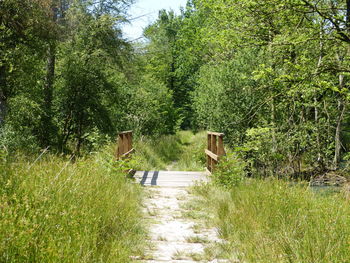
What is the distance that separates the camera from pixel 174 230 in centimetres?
480

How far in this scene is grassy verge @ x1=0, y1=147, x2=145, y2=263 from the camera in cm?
247

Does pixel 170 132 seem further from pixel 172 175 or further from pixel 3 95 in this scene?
pixel 172 175

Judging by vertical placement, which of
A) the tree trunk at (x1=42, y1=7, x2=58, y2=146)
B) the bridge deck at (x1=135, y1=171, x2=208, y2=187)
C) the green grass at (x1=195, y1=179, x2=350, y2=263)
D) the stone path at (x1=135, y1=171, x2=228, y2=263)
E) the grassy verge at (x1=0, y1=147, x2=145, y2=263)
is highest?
the tree trunk at (x1=42, y1=7, x2=58, y2=146)

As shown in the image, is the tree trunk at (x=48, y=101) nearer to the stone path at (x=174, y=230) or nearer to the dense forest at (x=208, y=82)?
the dense forest at (x=208, y=82)

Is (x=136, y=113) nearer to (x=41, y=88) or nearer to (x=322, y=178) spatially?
(x=41, y=88)

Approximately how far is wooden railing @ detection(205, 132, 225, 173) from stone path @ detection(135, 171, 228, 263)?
1022mm

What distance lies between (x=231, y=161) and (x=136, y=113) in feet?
38.7

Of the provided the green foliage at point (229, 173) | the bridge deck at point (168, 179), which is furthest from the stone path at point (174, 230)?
the green foliage at point (229, 173)

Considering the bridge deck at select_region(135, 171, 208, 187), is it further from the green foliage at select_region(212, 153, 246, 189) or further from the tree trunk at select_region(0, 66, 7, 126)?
the tree trunk at select_region(0, 66, 7, 126)

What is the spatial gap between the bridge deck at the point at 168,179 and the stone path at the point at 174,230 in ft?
→ 0.68

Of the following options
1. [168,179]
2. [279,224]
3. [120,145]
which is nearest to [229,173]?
[168,179]

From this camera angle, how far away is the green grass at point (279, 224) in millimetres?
3131

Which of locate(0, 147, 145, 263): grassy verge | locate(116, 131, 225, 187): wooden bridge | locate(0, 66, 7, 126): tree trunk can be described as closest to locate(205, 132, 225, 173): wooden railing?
locate(116, 131, 225, 187): wooden bridge

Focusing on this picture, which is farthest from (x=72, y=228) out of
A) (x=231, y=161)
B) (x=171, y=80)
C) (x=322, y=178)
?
(x=171, y=80)
